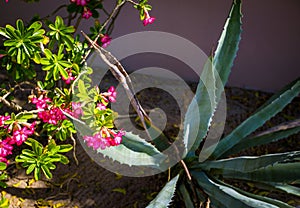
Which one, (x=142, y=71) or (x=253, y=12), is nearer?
(x=253, y=12)

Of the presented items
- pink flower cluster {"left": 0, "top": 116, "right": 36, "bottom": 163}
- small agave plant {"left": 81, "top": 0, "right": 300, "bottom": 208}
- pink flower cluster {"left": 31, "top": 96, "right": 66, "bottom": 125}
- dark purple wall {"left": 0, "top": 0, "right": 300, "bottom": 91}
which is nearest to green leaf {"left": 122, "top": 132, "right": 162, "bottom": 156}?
small agave plant {"left": 81, "top": 0, "right": 300, "bottom": 208}

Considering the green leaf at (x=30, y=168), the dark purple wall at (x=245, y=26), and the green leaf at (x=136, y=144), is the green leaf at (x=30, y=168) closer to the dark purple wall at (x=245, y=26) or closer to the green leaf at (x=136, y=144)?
the green leaf at (x=136, y=144)

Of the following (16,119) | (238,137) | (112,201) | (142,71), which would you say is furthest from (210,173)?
(142,71)

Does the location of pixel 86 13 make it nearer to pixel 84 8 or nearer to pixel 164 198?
pixel 84 8

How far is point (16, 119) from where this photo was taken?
5.68ft

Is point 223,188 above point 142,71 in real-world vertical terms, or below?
below

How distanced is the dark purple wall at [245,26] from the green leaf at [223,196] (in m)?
0.94

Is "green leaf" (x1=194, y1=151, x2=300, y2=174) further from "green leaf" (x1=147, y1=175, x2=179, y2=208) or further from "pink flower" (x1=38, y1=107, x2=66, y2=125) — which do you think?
"pink flower" (x1=38, y1=107, x2=66, y2=125)

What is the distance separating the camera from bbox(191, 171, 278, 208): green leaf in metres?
1.72

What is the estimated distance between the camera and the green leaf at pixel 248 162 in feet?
5.66

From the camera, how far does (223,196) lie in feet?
6.01

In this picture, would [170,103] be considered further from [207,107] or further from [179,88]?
[207,107]

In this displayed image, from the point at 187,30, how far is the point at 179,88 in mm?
338

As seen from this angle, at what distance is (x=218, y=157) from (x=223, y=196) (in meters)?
0.29
